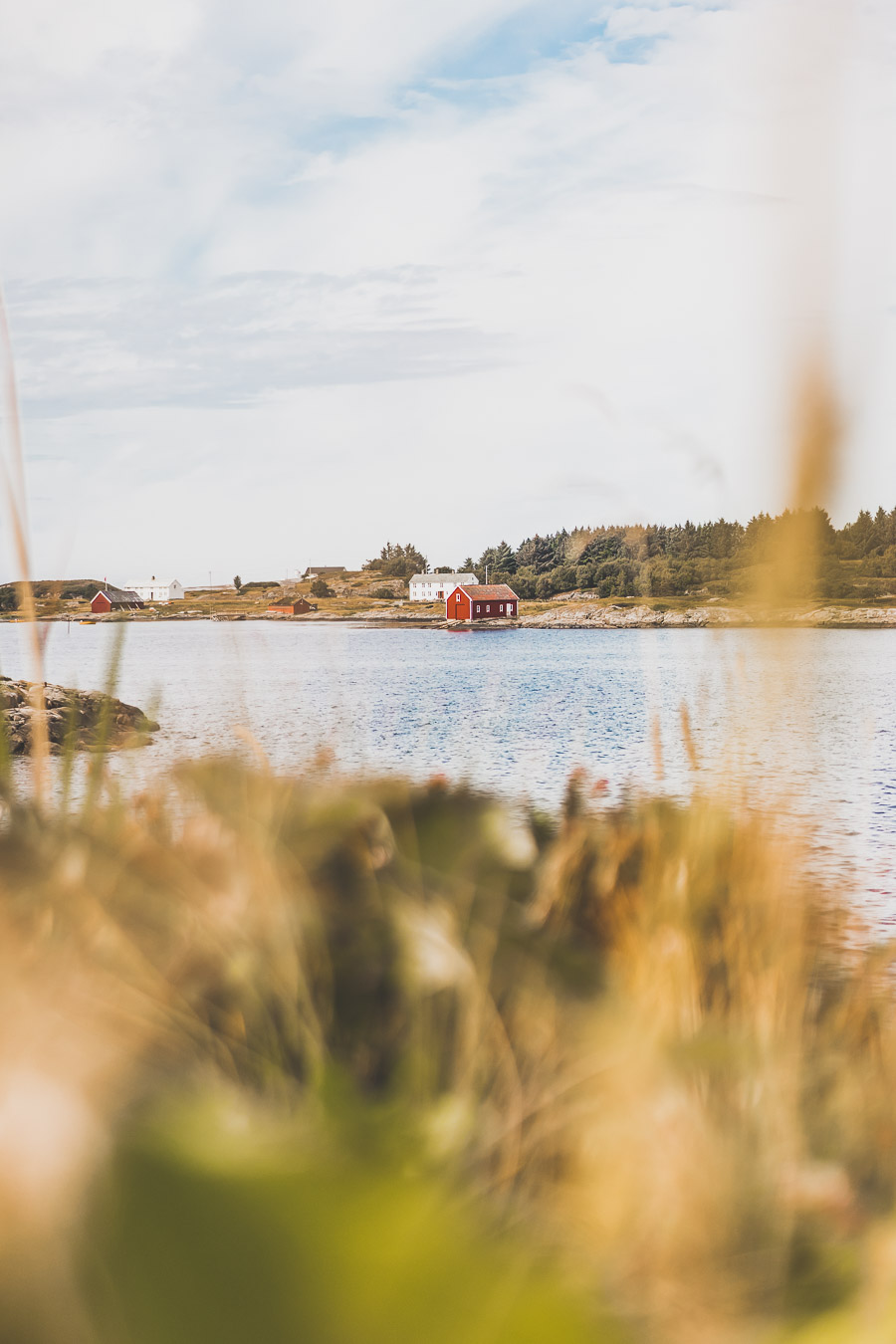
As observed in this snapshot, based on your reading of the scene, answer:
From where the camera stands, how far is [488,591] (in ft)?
302

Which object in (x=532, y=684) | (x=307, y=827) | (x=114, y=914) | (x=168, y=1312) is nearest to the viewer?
(x=168, y=1312)

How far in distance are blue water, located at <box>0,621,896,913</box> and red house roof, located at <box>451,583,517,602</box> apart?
97.0 ft

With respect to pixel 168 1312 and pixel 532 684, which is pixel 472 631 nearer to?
pixel 532 684

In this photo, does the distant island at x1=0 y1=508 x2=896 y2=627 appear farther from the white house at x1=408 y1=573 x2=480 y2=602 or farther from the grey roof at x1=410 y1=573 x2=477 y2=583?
the white house at x1=408 y1=573 x2=480 y2=602

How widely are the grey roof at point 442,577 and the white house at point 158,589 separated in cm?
2472

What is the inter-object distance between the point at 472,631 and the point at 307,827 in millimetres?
85970

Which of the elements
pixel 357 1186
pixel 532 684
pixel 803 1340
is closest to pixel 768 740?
pixel 803 1340

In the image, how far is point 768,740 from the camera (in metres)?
1.10

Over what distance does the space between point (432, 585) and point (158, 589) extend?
2945 cm

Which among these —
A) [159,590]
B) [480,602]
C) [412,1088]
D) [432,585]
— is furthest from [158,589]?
[412,1088]

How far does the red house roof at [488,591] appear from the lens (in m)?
90.9

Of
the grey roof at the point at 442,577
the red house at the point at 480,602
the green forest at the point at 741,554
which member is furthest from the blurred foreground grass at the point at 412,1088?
the grey roof at the point at 442,577

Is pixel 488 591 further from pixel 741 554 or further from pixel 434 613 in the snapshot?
pixel 741 554

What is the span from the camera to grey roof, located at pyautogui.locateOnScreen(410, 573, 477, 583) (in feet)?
332
